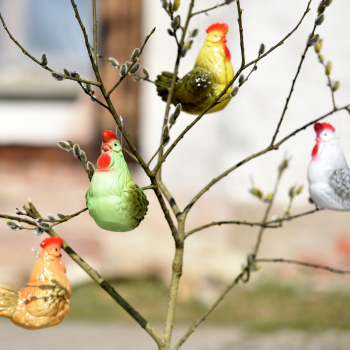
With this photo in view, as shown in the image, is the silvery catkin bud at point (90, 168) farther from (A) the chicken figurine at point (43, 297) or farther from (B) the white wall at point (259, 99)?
(B) the white wall at point (259, 99)

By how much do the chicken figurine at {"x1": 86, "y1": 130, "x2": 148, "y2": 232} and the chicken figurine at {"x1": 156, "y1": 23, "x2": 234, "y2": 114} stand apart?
0.26 m

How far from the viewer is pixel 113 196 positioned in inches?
38.5

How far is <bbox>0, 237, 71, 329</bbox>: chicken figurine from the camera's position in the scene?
3.51ft

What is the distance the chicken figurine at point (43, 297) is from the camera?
1.07m

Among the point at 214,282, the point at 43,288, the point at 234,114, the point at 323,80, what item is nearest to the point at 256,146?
the point at 234,114

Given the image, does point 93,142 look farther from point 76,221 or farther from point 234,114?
point 234,114

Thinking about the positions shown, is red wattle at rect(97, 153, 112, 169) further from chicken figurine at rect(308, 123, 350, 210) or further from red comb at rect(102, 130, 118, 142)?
chicken figurine at rect(308, 123, 350, 210)

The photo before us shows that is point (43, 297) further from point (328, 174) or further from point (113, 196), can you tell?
point (328, 174)

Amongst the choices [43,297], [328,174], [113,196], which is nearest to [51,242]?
[43,297]

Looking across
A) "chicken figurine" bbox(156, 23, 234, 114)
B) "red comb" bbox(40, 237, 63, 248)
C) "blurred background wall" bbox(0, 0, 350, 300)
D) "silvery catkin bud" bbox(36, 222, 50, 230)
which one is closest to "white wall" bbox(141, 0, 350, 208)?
"blurred background wall" bbox(0, 0, 350, 300)

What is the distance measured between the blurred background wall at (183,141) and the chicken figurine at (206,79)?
222 centimetres

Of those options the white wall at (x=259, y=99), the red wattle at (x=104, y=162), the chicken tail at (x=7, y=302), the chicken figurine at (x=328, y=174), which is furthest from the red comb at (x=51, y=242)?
the white wall at (x=259, y=99)

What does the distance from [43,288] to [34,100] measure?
3083mm

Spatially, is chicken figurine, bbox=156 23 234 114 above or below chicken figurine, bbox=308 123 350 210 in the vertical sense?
above
